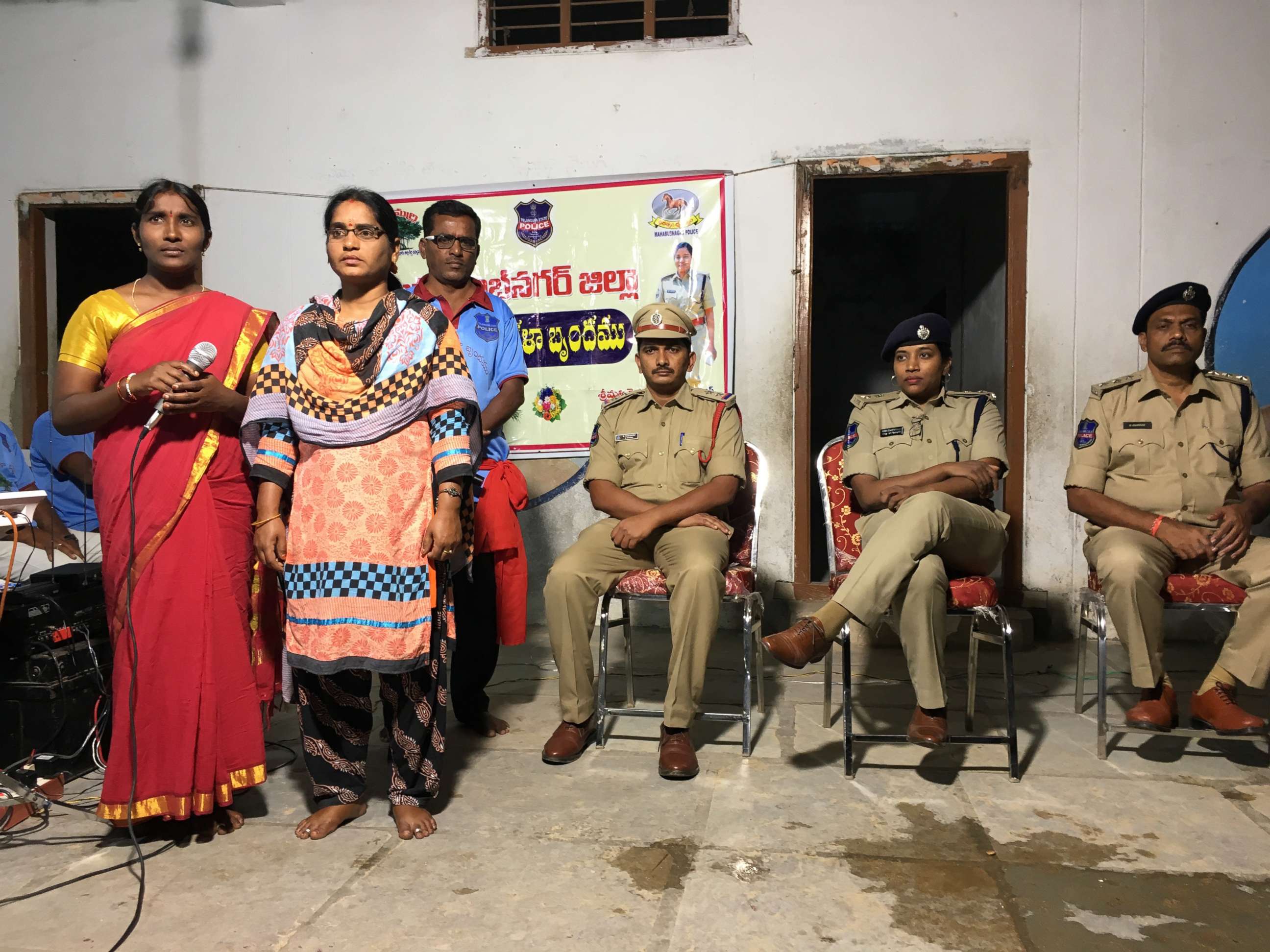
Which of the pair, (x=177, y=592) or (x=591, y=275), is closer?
(x=177, y=592)

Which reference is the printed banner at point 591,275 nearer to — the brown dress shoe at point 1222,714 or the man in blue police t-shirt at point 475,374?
the man in blue police t-shirt at point 475,374

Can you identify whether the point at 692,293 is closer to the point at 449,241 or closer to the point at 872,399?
the point at 872,399

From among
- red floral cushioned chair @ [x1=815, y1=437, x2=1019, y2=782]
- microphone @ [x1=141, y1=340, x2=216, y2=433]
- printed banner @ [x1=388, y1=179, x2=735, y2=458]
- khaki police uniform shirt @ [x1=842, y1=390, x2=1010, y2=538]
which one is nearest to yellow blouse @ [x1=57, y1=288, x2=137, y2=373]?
microphone @ [x1=141, y1=340, x2=216, y2=433]

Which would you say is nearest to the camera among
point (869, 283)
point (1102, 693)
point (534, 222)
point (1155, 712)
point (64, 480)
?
point (1155, 712)

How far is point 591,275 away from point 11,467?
9.68 ft

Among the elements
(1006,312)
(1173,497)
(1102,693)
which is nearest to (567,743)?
(1102,693)

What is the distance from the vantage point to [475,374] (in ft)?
11.4

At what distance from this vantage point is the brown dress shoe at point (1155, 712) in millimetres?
3125

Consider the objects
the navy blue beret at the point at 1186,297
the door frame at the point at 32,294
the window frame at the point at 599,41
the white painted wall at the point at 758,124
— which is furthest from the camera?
the door frame at the point at 32,294

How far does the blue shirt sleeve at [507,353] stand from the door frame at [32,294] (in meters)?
3.38

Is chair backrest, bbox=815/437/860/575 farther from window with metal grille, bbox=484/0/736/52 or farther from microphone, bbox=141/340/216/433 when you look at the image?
window with metal grille, bbox=484/0/736/52

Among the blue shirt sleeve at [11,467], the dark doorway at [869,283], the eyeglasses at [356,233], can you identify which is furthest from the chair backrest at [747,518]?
the dark doorway at [869,283]

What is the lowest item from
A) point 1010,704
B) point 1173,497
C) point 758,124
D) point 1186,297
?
point 1010,704

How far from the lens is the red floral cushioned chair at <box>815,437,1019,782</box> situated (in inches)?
119
